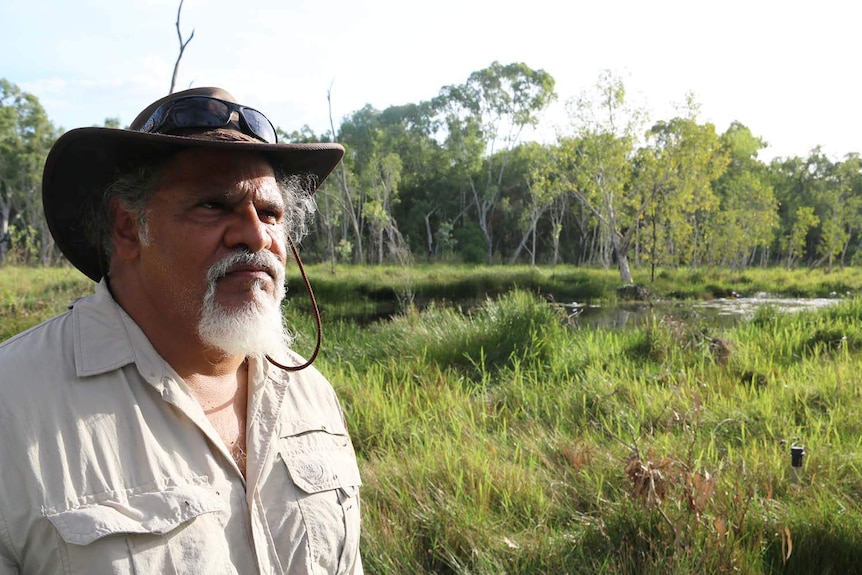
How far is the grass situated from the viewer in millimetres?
2820

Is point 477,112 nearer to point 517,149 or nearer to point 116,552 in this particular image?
point 517,149

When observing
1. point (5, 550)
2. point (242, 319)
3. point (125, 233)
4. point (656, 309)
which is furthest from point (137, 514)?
point (656, 309)

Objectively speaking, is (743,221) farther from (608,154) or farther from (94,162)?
(94,162)

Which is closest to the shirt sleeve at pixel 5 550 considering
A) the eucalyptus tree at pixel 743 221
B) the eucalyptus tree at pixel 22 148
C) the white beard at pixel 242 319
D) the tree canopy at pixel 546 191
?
the white beard at pixel 242 319

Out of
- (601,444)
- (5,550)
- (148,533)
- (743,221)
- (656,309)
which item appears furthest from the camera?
(743,221)

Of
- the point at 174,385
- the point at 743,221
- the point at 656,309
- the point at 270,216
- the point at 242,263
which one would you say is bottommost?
the point at 656,309

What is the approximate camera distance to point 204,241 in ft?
5.05

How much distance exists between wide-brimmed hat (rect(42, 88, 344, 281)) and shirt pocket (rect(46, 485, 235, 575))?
733 mm

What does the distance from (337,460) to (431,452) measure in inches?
87.9

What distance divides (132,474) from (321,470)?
0.48m

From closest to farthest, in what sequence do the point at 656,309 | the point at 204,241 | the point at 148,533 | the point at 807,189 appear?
the point at 148,533
the point at 204,241
the point at 656,309
the point at 807,189

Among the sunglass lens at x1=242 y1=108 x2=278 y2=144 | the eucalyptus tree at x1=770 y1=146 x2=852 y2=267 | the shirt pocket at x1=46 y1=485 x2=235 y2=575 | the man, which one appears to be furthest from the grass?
the eucalyptus tree at x1=770 y1=146 x2=852 y2=267

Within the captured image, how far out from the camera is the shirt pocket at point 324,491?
1.58 m

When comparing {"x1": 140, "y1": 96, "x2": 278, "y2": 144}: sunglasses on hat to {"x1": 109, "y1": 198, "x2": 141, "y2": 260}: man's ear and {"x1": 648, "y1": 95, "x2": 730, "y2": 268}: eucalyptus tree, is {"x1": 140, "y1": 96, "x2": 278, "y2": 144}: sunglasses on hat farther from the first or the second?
{"x1": 648, "y1": 95, "x2": 730, "y2": 268}: eucalyptus tree
